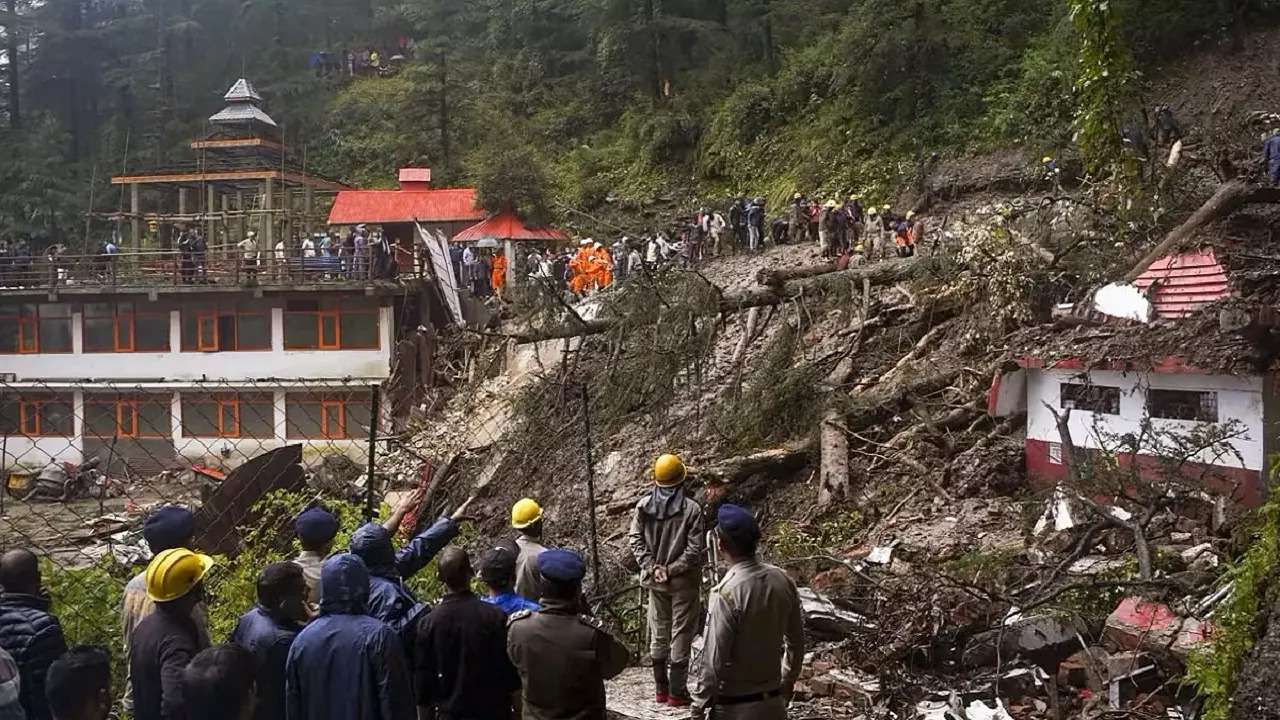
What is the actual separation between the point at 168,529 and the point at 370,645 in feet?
4.75

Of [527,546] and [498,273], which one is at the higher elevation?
[498,273]

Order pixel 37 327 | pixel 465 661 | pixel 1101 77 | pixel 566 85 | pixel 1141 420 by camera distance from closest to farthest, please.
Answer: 1. pixel 465 661
2. pixel 1141 420
3. pixel 1101 77
4. pixel 37 327
5. pixel 566 85

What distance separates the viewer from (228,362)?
90.3 ft

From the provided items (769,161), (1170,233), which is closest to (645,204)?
(769,161)

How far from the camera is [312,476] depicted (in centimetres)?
1917

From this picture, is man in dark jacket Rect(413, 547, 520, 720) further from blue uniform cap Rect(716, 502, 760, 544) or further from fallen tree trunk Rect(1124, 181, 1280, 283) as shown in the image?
fallen tree trunk Rect(1124, 181, 1280, 283)

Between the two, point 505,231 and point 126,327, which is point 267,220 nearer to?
point 126,327

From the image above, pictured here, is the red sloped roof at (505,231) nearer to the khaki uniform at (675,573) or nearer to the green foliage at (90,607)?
the green foliage at (90,607)

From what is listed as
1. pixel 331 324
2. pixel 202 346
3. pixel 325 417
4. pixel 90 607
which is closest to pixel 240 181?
pixel 202 346

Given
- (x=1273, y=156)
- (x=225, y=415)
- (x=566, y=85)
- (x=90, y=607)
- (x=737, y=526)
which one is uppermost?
(x=566, y=85)

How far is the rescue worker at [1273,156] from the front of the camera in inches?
438

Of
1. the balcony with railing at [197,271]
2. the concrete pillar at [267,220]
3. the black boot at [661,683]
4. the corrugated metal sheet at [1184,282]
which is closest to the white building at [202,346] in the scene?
the balcony with railing at [197,271]

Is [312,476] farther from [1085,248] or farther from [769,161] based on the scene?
[769,161]

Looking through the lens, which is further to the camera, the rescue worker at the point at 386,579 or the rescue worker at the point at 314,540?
the rescue worker at the point at 314,540
